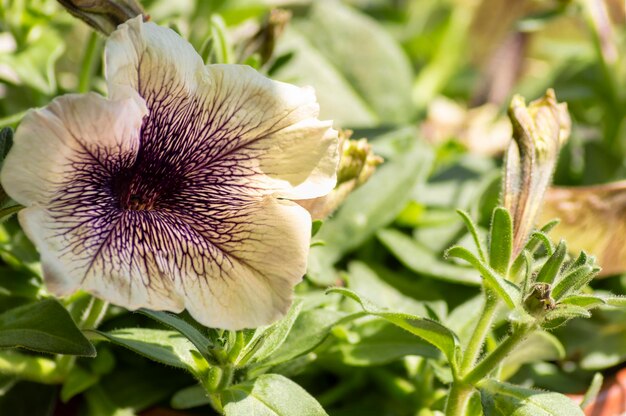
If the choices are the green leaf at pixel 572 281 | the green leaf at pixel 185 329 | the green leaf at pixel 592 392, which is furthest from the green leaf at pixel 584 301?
the green leaf at pixel 185 329

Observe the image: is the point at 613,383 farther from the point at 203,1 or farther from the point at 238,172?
the point at 203,1

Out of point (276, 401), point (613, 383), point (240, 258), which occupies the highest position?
point (240, 258)

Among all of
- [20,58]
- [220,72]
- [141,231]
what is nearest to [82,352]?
[141,231]

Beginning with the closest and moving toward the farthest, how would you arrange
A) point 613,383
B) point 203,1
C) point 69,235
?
point 69,235 → point 613,383 → point 203,1

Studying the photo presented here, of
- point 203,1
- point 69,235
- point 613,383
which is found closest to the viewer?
point 69,235

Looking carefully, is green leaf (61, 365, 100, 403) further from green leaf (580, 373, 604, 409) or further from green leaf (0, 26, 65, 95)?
green leaf (580, 373, 604, 409)

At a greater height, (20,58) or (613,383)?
(20,58)

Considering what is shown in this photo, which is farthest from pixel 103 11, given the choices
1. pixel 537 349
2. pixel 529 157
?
pixel 537 349
